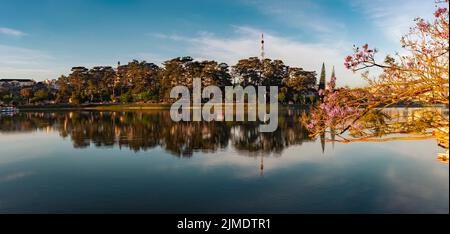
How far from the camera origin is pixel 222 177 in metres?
9.94

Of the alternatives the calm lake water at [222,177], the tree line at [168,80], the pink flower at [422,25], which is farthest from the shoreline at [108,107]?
the pink flower at [422,25]

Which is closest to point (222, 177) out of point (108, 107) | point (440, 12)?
point (440, 12)

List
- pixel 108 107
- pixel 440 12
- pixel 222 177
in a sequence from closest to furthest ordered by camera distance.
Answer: pixel 440 12
pixel 222 177
pixel 108 107

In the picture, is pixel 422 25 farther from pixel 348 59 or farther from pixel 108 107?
pixel 108 107

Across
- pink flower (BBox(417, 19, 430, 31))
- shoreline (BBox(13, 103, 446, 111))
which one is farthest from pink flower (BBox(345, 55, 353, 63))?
shoreline (BBox(13, 103, 446, 111))

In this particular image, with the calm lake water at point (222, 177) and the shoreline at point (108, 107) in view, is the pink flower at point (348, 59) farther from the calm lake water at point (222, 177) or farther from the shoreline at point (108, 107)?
the shoreline at point (108, 107)

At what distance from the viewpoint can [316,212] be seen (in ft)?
22.7

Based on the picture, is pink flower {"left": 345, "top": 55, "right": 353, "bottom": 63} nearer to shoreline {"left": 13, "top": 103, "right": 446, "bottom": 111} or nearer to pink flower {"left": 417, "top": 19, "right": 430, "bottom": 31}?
pink flower {"left": 417, "top": 19, "right": 430, "bottom": 31}

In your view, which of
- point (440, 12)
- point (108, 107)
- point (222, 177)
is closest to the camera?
point (440, 12)

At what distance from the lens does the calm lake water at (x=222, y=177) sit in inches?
293

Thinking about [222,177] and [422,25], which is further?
[222,177]

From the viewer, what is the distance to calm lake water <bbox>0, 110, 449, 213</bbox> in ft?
24.5

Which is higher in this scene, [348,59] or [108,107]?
[348,59]
